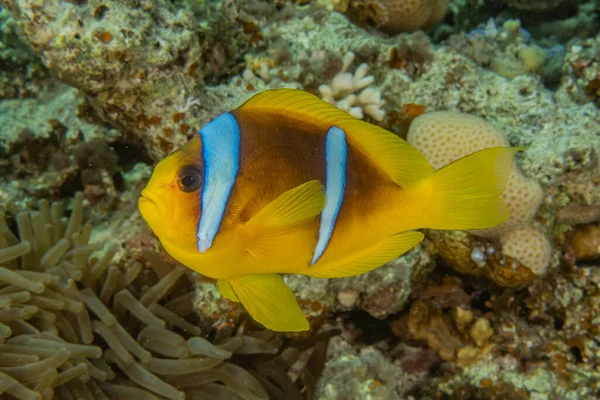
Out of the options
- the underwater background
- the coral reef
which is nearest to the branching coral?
the underwater background

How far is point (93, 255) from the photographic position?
3.04 meters

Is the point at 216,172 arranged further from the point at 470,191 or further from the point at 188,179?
the point at 470,191

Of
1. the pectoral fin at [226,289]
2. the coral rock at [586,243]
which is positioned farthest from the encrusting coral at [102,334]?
the coral rock at [586,243]

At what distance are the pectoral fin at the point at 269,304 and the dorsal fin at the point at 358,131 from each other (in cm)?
52

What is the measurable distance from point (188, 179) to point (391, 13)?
299 cm

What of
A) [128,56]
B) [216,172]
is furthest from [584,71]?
[216,172]

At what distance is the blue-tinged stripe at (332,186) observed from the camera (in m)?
1.53

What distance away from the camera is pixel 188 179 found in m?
1.37

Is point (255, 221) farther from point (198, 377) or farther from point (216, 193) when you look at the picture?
point (198, 377)

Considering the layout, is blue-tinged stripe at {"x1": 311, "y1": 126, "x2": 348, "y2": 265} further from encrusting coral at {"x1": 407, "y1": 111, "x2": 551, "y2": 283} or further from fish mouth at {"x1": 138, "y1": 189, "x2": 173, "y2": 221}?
encrusting coral at {"x1": 407, "y1": 111, "x2": 551, "y2": 283}

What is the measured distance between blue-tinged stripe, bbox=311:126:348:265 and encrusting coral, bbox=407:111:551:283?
1430 mm

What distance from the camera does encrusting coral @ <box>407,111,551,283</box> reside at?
2818 mm

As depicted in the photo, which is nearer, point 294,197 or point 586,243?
point 294,197

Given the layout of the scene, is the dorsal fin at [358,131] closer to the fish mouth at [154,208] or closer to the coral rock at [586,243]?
the fish mouth at [154,208]
